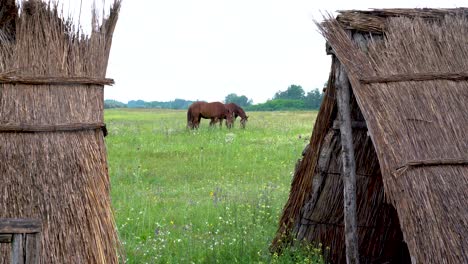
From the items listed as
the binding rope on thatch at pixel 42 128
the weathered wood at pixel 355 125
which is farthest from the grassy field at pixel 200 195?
the binding rope on thatch at pixel 42 128

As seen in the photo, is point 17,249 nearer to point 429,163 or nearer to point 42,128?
point 42,128

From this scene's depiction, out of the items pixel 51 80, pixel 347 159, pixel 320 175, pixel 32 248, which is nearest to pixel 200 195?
pixel 320 175

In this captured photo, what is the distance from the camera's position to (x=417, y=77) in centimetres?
723

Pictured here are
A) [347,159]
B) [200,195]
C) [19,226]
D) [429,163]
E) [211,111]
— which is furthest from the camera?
[211,111]

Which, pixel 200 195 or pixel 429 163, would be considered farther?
pixel 200 195

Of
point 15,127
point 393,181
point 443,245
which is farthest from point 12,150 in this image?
Result: point 443,245

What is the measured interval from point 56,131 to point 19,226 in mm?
1635

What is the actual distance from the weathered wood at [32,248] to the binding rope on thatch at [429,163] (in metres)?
3.06

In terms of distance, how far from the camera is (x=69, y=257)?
6016 mm

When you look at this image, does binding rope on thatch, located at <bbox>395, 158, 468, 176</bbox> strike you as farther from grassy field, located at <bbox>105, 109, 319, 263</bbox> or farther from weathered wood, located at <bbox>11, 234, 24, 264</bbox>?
weathered wood, located at <bbox>11, 234, 24, 264</bbox>

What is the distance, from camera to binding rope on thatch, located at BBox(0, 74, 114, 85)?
654 cm

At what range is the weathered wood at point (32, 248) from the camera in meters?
4.97

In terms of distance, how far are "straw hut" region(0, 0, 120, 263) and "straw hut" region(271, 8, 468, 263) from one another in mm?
2354

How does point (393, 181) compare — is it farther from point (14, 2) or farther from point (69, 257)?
point (14, 2)
